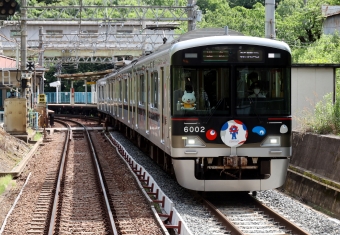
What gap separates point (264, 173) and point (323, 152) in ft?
6.47

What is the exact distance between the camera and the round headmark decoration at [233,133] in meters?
10.7

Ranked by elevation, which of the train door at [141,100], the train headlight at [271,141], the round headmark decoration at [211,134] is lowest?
the train headlight at [271,141]

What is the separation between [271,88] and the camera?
10.8 meters

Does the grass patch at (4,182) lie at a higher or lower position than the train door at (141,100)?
lower

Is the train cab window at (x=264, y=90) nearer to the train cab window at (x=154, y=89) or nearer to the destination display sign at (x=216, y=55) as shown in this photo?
the destination display sign at (x=216, y=55)

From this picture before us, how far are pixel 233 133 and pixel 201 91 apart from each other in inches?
32.5

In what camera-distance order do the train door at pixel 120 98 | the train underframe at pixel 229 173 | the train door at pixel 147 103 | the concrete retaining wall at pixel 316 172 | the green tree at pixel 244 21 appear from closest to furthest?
the train underframe at pixel 229 173 < the concrete retaining wall at pixel 316 172 < the train door at pixel 147 103 < the train door at pixel 120 98 < the green tree at pixel 244 21

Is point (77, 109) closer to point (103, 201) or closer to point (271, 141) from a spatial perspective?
point (103, 201)

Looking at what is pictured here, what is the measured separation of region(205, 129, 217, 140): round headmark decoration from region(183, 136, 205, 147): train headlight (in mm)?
140

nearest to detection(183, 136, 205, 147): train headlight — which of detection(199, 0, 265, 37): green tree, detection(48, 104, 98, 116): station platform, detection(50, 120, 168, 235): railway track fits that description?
detection(50, 120, 168, 235): railway track

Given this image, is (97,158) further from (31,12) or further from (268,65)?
(31,12)

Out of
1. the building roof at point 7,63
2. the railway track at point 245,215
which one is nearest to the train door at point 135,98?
the railway track at point 245,215

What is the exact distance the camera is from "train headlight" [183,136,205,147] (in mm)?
10727

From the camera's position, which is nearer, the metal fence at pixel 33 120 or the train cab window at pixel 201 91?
the train cab window at pixel 201 91
